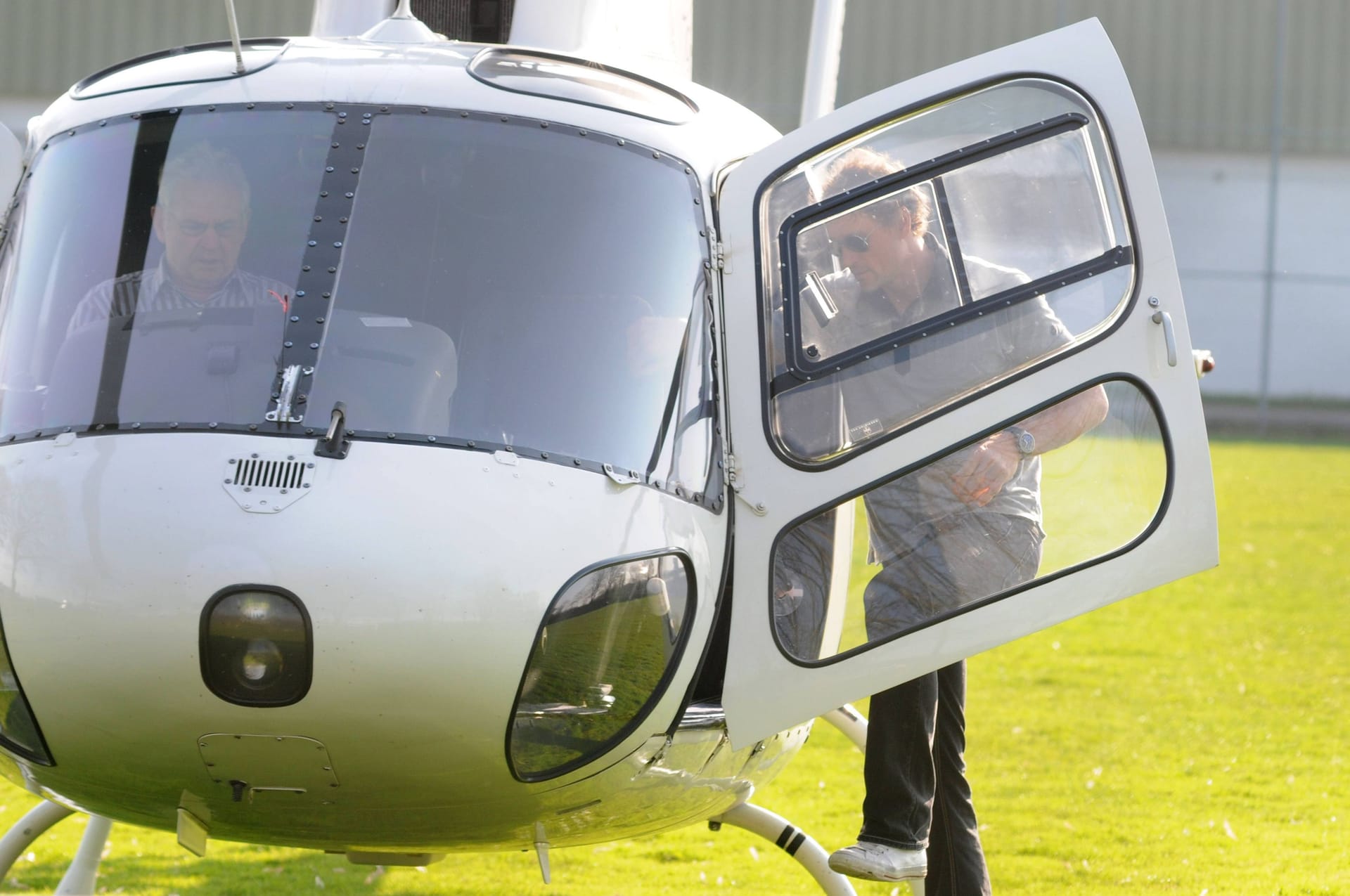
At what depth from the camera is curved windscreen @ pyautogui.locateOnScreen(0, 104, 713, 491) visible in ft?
9.44

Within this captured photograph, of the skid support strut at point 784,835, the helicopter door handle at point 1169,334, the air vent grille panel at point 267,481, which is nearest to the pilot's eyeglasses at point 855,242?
the helicopter door handle at point 1169,334

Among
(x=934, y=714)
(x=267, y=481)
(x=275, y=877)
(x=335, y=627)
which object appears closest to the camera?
(x=335, y=627)

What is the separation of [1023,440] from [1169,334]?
373 millimetres

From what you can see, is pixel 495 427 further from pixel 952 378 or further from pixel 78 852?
pixel 78 852

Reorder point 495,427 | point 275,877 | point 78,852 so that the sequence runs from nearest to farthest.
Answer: point 495,427 → point 78,852 → point 275,877

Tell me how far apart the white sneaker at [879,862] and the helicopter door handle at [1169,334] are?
125 cm

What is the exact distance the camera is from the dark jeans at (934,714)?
3229 millimetres

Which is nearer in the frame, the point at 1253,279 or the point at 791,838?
the point at 791,838

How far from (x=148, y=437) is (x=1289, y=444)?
22.9 metres

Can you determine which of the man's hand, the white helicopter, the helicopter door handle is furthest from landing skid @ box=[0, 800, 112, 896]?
the helicopter door handle

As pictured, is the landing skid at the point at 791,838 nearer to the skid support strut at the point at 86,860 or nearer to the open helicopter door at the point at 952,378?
the open helicopter door at the point at 952,378

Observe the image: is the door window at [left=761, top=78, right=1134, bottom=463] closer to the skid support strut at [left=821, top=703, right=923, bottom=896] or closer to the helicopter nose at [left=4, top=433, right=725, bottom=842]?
the helicopter nose at [left=4, top=433, right=725, bottom=842]

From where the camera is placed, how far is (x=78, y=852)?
14.8 ft

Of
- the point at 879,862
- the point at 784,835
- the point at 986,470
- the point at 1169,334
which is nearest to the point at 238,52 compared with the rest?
the point at 986,470
